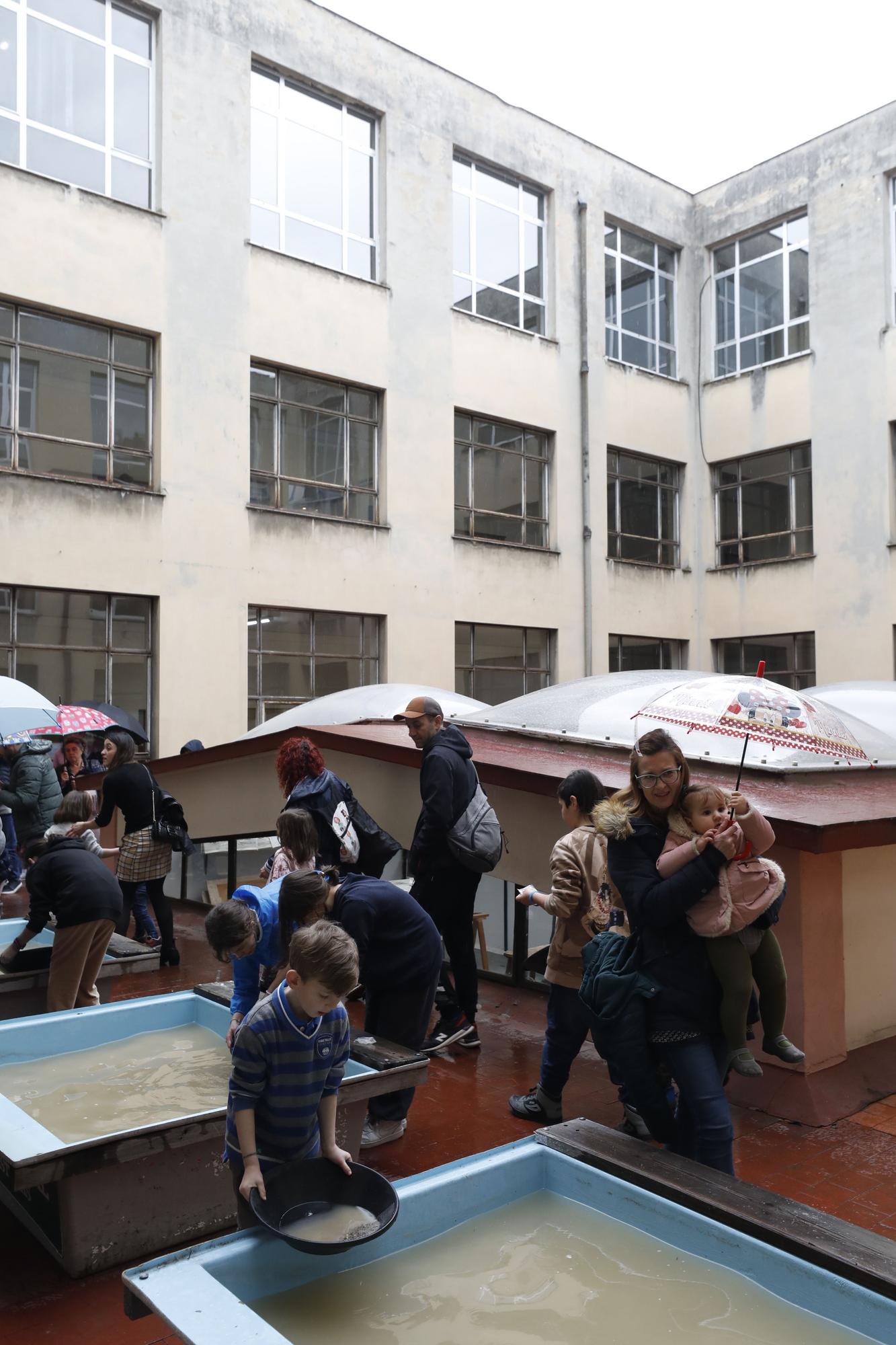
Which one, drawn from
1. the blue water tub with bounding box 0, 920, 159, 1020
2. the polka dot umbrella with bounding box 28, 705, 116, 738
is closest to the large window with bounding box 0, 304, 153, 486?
the polka dot umbrella with bounding box 28, 705, 116, 738

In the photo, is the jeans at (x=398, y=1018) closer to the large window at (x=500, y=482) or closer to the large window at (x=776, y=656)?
the large window at (x=500, y=482)

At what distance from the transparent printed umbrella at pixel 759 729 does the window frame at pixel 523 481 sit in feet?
40.3

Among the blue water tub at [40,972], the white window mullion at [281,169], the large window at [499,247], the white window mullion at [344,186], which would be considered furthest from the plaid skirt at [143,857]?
the large window at [499,247]

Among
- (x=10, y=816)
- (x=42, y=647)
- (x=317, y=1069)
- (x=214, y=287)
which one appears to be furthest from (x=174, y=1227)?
(x=214, y=287)

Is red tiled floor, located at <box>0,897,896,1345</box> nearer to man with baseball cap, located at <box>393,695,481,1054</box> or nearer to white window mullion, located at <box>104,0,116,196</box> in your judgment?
man with baseball cap, located at <box>393,695,481,1054</box>

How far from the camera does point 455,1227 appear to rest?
3.46 m

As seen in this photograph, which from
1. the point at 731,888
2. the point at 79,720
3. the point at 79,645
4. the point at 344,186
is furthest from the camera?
the point at 344,186

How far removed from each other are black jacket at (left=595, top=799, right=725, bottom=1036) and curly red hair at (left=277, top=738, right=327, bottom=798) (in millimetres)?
3099

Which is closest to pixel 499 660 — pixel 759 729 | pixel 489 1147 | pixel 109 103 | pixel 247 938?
pixel 109 103

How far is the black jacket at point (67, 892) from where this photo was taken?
5.95 meters

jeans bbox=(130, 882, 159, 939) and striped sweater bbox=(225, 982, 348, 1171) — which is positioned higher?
striped sweater bbox=(225, 982, 348, 1171)

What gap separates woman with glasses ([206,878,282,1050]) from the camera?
13.8 ft

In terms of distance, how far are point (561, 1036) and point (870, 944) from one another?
2.02 metres

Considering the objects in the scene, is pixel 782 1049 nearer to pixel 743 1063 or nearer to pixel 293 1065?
pixel 743 1063
